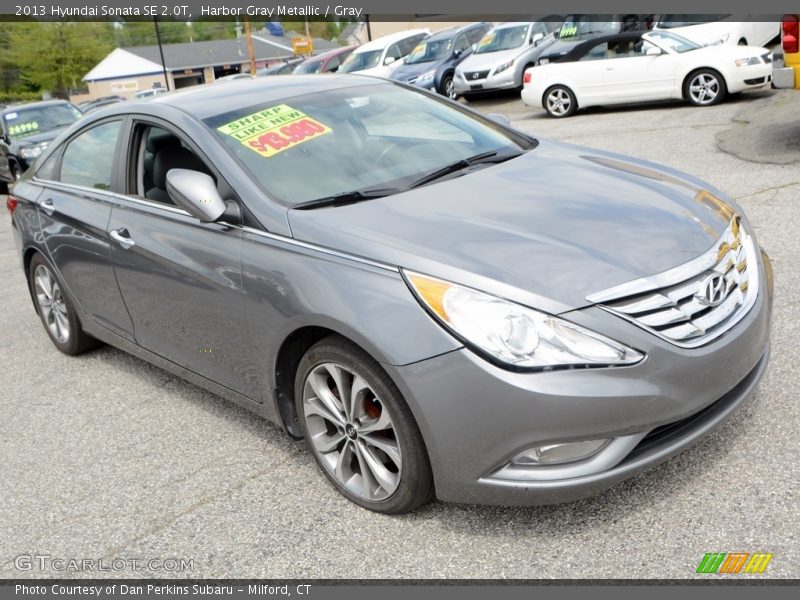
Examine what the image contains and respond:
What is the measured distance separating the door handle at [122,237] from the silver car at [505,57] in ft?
50.1

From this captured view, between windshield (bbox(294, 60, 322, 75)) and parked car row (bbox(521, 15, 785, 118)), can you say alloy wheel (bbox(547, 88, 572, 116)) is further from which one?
windshield (bbox(294, 60, 322, 75))

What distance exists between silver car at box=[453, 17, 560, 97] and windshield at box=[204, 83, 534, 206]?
14.6 m

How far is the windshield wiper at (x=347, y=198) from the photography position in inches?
144

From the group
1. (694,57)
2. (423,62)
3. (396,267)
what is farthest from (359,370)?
(423,62)

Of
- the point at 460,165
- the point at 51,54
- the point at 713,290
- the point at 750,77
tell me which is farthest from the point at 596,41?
the point at 51,54

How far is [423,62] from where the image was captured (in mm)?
20891

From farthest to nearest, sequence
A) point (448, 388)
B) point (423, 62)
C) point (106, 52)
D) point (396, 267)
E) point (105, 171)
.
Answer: point (106, 52)
point (423, 62)
point (105, 171)
point (396, 267)
point (448, 388)

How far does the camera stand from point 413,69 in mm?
20625

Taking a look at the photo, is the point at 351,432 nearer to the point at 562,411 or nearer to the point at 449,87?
the point at 562,411

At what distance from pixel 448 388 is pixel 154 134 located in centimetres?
238

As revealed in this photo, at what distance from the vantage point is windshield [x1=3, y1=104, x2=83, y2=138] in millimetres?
16875

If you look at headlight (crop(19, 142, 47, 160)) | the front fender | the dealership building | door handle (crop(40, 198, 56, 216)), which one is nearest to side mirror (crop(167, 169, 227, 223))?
the front fender

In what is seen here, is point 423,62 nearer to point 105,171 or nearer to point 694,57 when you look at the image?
point 694,57

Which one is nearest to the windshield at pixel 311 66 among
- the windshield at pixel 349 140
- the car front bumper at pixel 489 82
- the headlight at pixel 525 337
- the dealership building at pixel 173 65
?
the car front bumper at pixel 489 82
